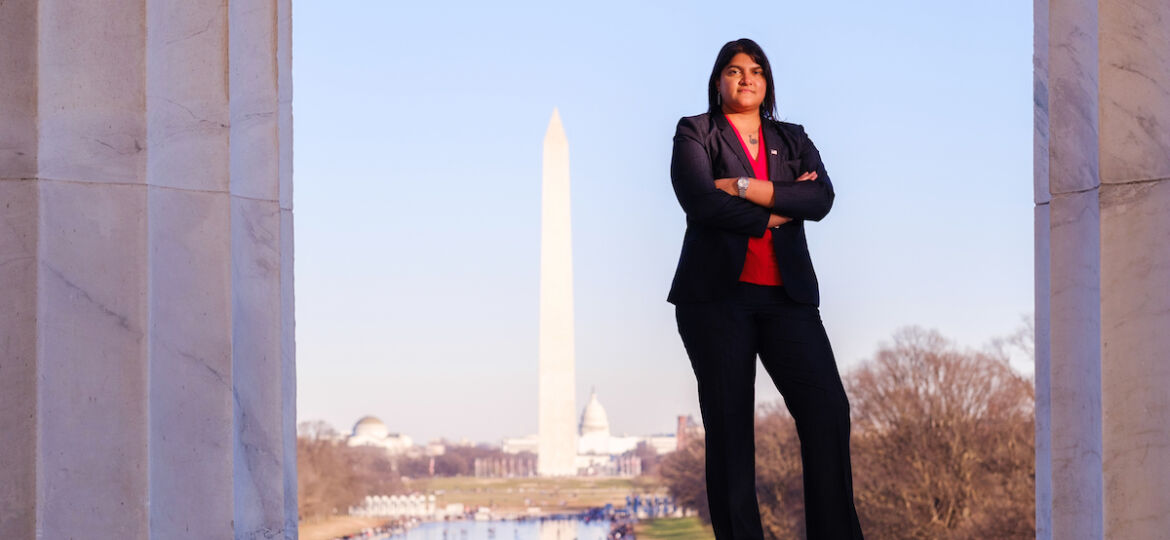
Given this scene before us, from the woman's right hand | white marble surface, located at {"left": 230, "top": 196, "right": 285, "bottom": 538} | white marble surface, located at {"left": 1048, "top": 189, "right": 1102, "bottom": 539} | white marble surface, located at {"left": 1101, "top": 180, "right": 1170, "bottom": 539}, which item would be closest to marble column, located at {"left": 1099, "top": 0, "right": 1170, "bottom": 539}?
white marble surface, located at {"left": 1101, "top": 180, "right": 1170, "bottom": 539}

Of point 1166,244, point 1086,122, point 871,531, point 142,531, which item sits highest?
point 1086,122

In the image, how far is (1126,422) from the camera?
7902 millimetres

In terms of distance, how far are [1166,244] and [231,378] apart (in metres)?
4.55

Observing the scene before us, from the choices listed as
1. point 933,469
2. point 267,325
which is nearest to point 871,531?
point 933,469

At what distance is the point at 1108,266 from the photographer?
799cm

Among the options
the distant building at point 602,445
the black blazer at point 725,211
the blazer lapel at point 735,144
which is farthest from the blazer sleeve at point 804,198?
the distant building at point 602,445

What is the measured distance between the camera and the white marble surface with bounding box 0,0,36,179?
796cm

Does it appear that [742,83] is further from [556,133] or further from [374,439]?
[374,439]

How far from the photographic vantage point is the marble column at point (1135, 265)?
25.6 feet

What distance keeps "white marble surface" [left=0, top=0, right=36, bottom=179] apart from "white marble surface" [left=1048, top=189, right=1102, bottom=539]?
5.03 meters

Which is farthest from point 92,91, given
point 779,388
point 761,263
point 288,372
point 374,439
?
point 374,439

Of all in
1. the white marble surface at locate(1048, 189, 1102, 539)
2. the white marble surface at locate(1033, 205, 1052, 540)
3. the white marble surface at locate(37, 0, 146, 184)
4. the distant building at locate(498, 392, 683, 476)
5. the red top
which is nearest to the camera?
the white marble surface at locate(37, 0, 146, 184)

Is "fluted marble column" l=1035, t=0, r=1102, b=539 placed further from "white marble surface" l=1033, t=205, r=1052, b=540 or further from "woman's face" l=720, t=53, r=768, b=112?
"woman's face" l=720, t=53, r=768, b=112

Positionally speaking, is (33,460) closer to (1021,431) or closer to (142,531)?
(142,531)
